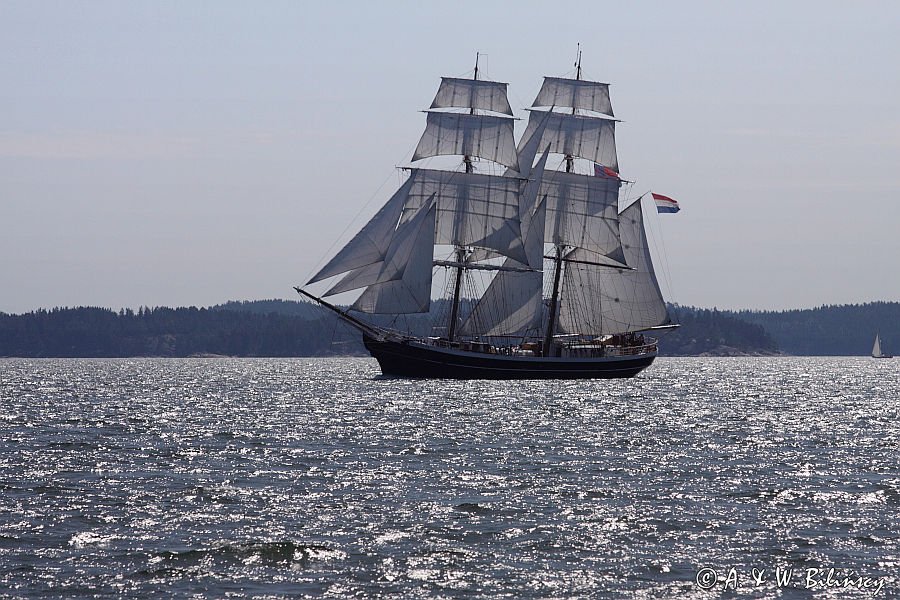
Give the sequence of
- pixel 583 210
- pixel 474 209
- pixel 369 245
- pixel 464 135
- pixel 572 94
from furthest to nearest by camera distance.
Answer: pixel 572 94 → pixel 583 210 → pixel 464 135 → pixel 474 209 → pixel 369 245

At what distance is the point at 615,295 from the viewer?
335 feet

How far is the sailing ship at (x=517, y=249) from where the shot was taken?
303 ft

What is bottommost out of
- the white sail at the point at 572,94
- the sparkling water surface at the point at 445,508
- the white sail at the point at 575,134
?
the sparkling water surface at the point at 445,508

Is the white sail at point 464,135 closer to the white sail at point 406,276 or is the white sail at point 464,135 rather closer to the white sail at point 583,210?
the white sail at point 583,210

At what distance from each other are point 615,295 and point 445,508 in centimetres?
7596

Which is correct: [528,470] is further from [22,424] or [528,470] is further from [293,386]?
[293,386]

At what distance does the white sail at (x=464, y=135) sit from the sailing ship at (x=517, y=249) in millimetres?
79

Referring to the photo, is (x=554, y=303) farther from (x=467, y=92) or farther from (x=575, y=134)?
(x=467, y=92)

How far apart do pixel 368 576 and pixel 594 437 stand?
85.1 feet

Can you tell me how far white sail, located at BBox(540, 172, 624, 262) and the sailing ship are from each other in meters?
0.10
